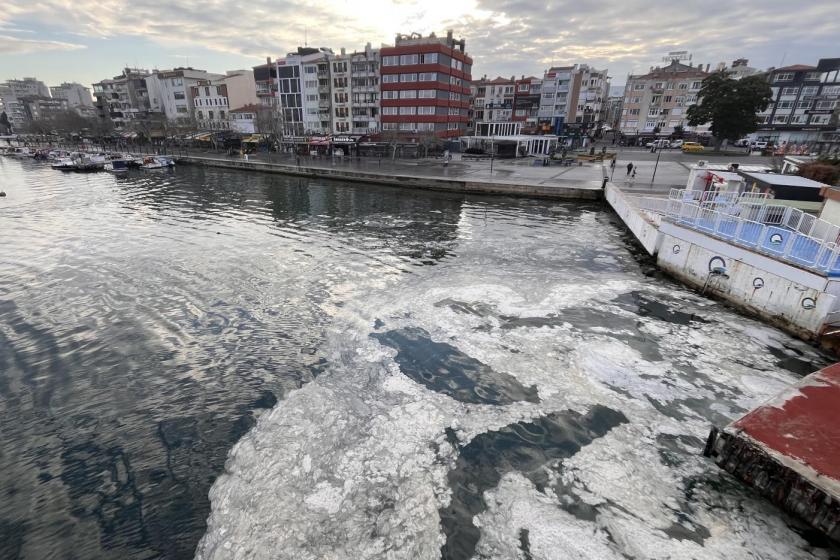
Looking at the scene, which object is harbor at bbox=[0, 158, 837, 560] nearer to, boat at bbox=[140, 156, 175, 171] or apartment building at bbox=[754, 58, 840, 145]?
boat at bbox=[140, 156, 175, 171]

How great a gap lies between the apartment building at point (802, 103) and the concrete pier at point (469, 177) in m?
61.5

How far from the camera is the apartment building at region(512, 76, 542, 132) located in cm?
9294

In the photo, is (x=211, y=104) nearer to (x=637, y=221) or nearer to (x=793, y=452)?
(x=637, y=221)

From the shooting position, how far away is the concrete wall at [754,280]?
1223 centimetres

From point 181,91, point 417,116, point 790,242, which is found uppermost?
point 181,91

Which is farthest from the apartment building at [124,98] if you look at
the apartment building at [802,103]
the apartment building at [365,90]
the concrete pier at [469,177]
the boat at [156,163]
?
the apartment building at [802,103]

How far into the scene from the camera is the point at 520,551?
20.0ft

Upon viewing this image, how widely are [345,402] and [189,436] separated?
3.51 meters

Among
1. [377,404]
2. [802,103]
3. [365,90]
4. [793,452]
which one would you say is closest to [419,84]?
[365,90]

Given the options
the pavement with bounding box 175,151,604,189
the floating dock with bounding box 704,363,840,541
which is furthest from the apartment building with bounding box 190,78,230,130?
the floating dock with bounding box 704,363,840,541

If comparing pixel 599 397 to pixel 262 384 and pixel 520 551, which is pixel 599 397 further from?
pixel 262 384

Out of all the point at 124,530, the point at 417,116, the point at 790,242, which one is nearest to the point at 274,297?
the point at 124,530

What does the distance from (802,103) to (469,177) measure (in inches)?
3540

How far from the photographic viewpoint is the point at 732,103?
175 feet
